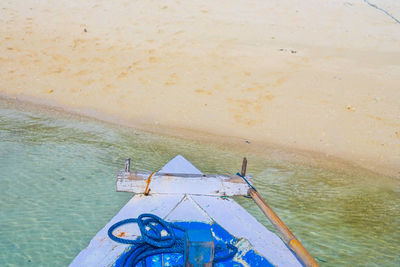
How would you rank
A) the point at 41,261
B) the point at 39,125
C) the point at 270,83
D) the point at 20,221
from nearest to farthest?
the point at 41,261 → the point at 20,221 → the point at 39,125 → the point at 270,83

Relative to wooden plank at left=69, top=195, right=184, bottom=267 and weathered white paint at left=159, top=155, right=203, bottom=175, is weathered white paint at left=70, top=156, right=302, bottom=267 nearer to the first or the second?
wooden plank at left=69, top=195, right=184, bottom=267

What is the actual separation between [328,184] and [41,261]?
169 inches

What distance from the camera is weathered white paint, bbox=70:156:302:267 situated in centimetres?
295

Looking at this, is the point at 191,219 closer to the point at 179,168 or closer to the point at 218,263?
the point at 218,263

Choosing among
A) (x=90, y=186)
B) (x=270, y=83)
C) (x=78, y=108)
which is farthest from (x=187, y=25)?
(x=90, y=186)

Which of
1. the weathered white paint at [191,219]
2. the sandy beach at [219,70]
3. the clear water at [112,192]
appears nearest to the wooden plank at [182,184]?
the weathered white paint at [191,219]

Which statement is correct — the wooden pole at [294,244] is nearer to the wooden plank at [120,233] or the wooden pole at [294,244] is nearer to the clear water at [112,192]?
the wooden plank at [120,233]

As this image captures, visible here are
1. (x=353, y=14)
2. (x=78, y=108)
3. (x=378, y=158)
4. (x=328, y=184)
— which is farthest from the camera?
(x=353, y=14)

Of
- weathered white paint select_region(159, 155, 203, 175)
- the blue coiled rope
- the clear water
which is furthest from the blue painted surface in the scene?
the clear water

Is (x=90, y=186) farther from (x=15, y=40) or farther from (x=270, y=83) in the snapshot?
(x=15, y=40)

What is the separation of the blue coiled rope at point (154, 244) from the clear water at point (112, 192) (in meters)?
1.13

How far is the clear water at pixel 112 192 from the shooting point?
13.2 ft

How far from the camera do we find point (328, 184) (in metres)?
5.75

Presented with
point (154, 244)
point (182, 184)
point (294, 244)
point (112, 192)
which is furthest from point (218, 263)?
point (112, 192)
